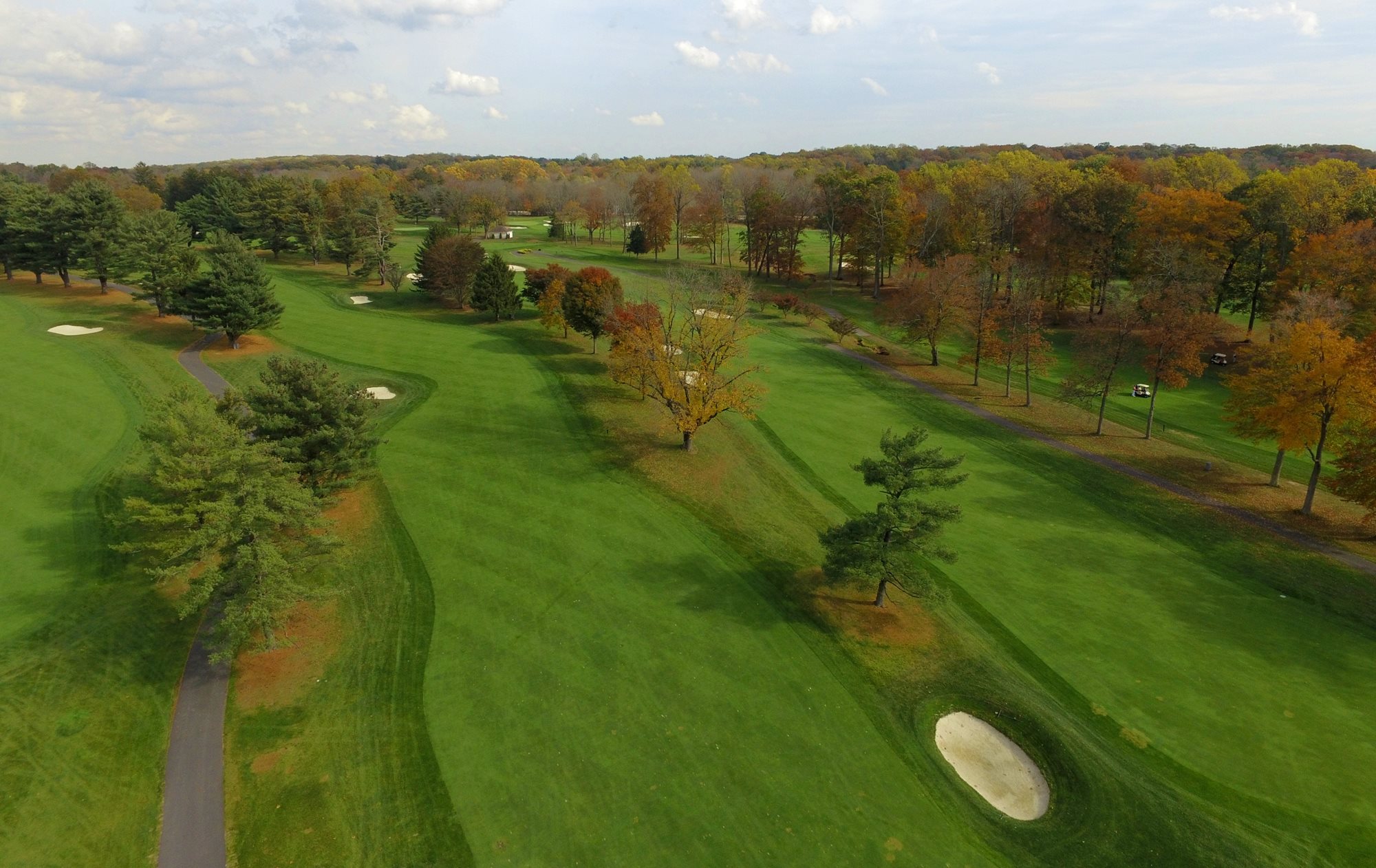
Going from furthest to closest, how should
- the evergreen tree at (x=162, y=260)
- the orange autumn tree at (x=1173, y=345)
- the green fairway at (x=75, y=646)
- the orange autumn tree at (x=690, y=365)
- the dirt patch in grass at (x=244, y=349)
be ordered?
the evergreen tree at (x=162, y=260), the dirt patch in grass at (x=244, y=349), the orange autumn tree at (x=1173, y=345), the orange autumn tree at (x=690, y=365), the green fairway at (x=75, y=646)

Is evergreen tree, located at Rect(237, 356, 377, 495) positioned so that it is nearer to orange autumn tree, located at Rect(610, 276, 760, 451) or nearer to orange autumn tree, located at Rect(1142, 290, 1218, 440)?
orange autumn tree, located at Rect(610, 276, 760, 451)

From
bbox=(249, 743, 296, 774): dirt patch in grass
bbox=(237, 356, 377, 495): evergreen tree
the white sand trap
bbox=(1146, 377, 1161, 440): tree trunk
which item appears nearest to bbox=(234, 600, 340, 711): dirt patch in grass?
bbox=(249, 743, 296, 774): dirt patch in grass

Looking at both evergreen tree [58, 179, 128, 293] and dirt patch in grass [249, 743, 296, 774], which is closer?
dirt patch in grass [249, 743, 296, 774]

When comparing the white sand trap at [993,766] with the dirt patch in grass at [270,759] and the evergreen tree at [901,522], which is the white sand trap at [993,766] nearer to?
the evergreen tree at [901,522]

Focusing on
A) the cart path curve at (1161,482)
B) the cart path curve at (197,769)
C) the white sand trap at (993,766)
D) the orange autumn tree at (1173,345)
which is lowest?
the white sand trap at (993,766)

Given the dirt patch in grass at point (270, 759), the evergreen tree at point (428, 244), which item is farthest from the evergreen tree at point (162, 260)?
the dirt patch in grass at point (270, 759)

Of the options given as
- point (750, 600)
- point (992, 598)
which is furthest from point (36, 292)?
point (992, 598)

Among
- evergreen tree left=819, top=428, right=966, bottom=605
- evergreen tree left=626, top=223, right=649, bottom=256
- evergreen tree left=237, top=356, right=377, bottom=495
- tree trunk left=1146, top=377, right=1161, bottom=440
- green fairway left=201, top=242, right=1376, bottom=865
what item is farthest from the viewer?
evergreen tree left=626, top=223, right=649, bottom=256

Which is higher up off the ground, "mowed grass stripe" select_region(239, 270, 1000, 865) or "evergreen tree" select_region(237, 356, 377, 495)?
"evergreen tree" select_region(237, 356, 377, 495)

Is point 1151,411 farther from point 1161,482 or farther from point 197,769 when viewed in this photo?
point 197,769
